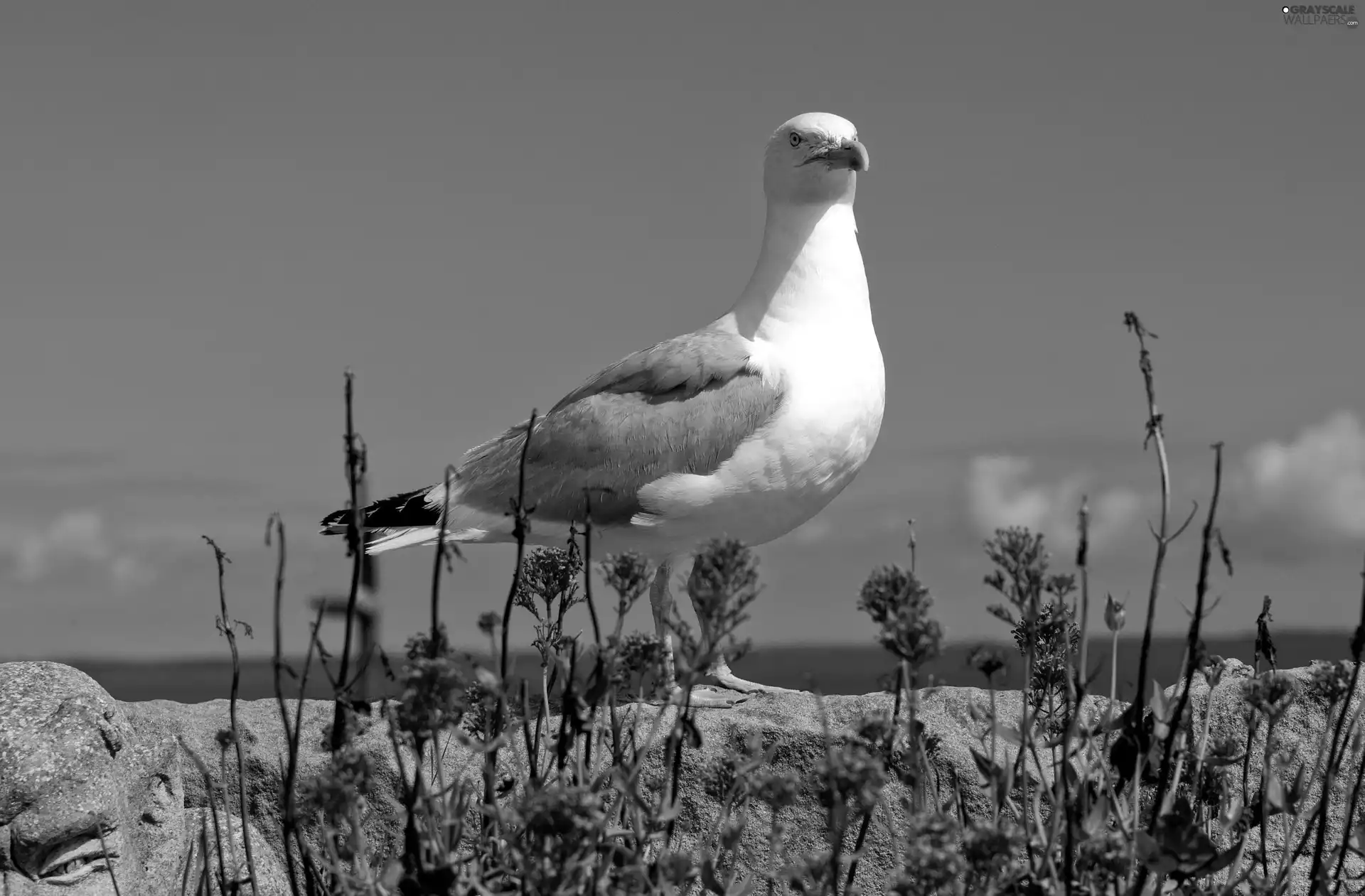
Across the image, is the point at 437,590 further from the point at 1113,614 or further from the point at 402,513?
the point at 402,513

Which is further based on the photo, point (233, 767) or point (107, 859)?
point (233, 767)

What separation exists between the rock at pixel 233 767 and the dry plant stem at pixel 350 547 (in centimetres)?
178

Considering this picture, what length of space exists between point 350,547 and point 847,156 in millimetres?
6019

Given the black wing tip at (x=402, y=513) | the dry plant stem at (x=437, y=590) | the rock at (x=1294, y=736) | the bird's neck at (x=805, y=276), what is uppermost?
the bird's neck at (x=805, y=276)

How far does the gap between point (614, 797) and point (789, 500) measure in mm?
4284

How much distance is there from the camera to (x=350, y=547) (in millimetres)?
2537

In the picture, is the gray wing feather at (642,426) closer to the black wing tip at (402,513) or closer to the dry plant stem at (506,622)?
the black wing tip at (402,513)

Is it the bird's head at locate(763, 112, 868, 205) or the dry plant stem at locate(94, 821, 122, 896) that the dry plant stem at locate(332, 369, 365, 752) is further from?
the bird's head at locate(763, 112, 868, 205)

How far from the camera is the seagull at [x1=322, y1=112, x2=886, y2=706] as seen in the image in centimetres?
740

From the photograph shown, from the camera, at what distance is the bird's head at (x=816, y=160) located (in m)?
8.05

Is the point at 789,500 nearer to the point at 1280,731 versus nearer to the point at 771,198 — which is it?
the point at 771,198

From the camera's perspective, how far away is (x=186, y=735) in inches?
229

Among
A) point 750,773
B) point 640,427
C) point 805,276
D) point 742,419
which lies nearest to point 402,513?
point 640,427

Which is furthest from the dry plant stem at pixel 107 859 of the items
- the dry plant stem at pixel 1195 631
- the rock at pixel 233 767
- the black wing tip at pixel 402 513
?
the black wing tip at pixel 402 513
